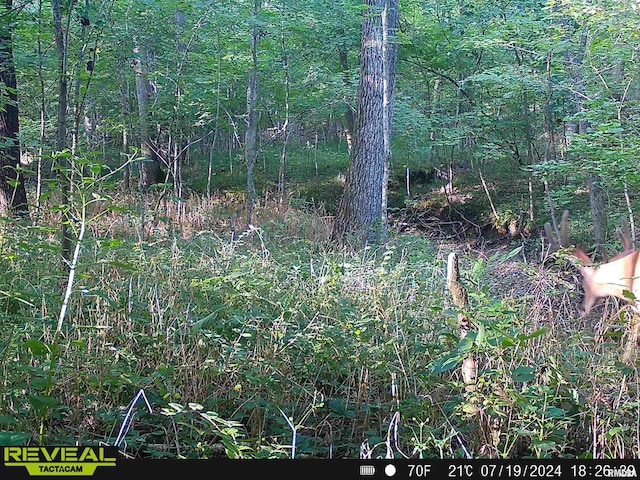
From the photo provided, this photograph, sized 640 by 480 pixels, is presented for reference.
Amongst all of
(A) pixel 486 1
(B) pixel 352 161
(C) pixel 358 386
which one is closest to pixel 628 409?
(C) pixel 358 386

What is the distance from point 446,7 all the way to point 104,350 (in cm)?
1085

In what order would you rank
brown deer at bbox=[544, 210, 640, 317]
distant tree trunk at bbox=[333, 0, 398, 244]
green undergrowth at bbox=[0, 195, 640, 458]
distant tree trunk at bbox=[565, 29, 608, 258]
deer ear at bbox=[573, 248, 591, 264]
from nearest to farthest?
1. green undergrowth at bbox=[0, 195, 640, 458]
2. brown deer at bbox=[544, 210, 640, 317]
3. deer ear at bbox=[573, 248, 591, 264]
4. distant tree trunk at bbox=[333, 0, 398, 244]
5. distant tree trunk at bbox=[565, 29, 608, 258]

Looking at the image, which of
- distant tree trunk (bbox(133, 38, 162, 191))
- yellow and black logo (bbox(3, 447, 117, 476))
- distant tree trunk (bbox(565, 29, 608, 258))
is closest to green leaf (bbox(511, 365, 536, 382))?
yellow and black logo (bbox(3, 447, 117, 476))

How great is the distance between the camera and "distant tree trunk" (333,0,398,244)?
24.3 feet

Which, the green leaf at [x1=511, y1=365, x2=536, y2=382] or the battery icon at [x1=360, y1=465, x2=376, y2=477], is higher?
the green leaf at [x1=511, y1=365, x2=536, y2=382]

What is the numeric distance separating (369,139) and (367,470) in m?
6.26

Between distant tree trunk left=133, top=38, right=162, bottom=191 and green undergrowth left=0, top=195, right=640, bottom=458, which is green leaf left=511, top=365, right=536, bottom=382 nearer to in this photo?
green undergrowth left=0, top=195, right=640, bottom=458

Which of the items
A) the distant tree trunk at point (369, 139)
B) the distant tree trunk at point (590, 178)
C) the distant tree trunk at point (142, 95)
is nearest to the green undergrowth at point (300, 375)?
the distant tree trunk at point (142, 95)

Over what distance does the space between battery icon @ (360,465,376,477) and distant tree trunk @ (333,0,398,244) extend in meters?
5.58

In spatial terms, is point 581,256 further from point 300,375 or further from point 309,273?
point 309,273

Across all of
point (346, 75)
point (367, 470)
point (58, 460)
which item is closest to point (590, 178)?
point (346, 75)

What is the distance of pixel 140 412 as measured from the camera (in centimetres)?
225

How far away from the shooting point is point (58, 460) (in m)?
1.75

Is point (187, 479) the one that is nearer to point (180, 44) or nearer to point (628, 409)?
point (628, 409)
